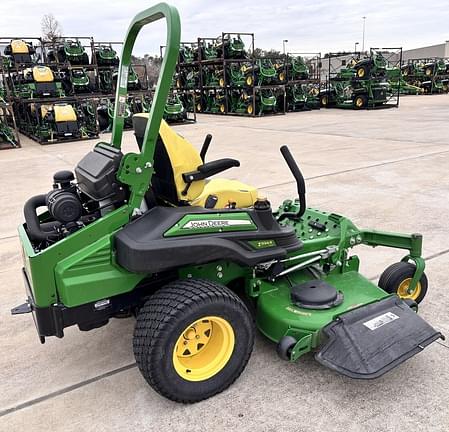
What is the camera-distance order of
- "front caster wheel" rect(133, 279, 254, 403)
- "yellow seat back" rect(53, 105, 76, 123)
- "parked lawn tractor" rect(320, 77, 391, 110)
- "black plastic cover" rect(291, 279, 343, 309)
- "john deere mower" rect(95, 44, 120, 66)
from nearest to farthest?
"front caster wheel" rect(133, 279, 254, 403) → "black plastic cover" rect(291, 279, 343, 309) → "yellow seat back" rect(53, 105, 76, 123) → "john deere mower" rect(95, 44, 120, 66) → "parked lawn tractor" rect(320, 77, 391, 110)

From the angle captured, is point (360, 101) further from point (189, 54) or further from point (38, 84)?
point (38, 84)

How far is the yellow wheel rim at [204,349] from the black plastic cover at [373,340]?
1.34 ft

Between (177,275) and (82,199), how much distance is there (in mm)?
611

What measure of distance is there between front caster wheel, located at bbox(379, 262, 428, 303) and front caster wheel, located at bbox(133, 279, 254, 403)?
102 cm

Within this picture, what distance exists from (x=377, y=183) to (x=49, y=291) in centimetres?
463

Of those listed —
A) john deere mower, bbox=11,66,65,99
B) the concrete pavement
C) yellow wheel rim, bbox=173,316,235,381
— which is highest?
john deere mower, bbox=11,66,65,99

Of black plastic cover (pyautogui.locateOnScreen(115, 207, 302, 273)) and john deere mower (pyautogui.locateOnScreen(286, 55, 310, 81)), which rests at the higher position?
john deere mower (pyautogui.locateOnScreen(286, 55, 310, 81))

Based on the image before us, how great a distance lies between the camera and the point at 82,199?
2.18 meters

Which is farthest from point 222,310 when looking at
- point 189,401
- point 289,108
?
point 289,108

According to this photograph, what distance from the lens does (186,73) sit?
62.3 feet

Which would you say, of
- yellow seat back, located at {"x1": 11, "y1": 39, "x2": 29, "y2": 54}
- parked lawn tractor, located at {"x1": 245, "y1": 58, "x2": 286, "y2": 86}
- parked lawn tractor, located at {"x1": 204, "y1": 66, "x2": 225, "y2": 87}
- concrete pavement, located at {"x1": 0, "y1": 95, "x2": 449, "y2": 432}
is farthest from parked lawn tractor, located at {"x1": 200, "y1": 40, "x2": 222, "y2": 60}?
concrete pavement, located at {"x1": 0, "y1": 95, "x2": 449, "y2": 432}

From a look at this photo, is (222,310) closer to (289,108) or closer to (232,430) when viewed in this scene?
(232,430)

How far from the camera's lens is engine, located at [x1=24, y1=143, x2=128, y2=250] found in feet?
6.07

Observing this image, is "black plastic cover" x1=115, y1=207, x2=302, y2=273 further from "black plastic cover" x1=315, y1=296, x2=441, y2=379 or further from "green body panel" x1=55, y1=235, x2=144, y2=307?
"black plastic cover" x1=315, y1=296, x2=441, y2=379
